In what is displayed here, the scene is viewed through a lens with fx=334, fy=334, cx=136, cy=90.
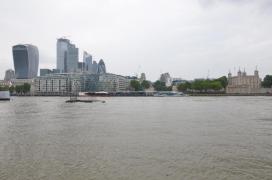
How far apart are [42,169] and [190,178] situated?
30.6 ft

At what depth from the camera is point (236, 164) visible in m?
22.2

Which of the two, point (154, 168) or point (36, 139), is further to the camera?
point (36, 139)

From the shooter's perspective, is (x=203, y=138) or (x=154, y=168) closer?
(x=154, y=168)

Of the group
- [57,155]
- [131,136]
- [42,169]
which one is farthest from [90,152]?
[131,136]

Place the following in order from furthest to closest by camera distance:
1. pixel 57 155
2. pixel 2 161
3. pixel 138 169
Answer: pixel 57 155
pixel 2 161
pixel 138 169

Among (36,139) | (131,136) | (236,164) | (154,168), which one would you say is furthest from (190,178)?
(36,139)

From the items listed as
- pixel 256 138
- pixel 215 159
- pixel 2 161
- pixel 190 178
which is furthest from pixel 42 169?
pixel 256 138

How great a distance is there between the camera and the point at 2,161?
23.4 meters

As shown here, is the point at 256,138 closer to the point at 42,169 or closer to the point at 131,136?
the point at 131,136

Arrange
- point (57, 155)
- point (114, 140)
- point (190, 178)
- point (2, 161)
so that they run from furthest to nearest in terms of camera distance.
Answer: point (114, 140), point (57, 155), point (2, 161), point (190, 178)

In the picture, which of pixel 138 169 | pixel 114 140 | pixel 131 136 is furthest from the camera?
pixel 131 136

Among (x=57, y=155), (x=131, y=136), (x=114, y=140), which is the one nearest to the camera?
(x=57, y=155)

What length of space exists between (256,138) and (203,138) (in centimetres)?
524

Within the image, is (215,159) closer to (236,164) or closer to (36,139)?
(236,164)
